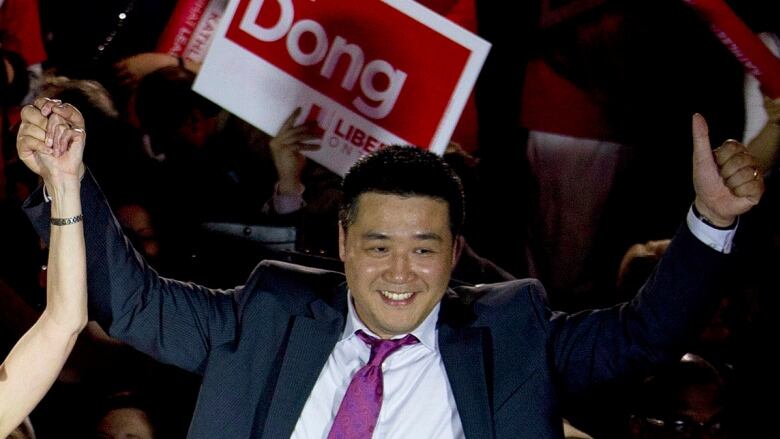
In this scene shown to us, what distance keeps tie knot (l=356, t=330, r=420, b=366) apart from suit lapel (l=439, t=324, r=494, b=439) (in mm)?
68

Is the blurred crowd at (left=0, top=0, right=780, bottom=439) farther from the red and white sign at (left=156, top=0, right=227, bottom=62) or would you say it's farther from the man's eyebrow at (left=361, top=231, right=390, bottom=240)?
the man's eyebrow at (left=361, top=231, right=390, bottom=240)

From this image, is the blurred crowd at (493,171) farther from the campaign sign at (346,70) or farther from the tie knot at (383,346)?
the tie knot at (383,346)

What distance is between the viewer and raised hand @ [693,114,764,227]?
158 cm

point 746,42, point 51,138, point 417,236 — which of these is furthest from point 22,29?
point 746,42

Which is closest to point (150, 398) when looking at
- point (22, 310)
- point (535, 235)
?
point (22, 310)

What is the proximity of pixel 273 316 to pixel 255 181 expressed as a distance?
1.22 meters

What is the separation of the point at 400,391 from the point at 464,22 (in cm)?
163

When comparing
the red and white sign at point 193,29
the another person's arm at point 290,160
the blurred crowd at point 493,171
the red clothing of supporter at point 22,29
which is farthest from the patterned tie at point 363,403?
the red clothing of supporter at point 22,29

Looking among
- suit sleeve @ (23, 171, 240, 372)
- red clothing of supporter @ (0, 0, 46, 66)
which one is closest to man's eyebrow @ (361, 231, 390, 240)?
suit sleeve @ (23, 171, 240, 372)

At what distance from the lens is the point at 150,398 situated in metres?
2.69

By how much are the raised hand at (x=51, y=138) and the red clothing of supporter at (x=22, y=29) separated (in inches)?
58.0

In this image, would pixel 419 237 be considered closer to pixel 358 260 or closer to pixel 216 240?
pixel 358 260

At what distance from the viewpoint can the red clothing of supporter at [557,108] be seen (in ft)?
10.6

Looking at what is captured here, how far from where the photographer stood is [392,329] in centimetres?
187
